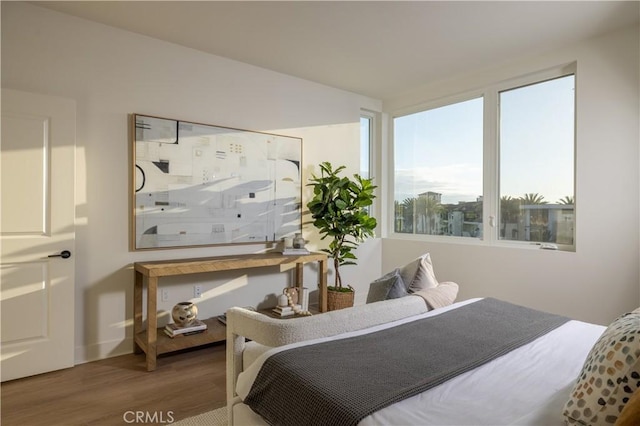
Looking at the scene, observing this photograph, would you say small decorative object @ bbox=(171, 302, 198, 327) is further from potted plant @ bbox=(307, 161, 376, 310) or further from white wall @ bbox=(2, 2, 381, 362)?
potted plant @ bbox=(307, 161, 376, 310)

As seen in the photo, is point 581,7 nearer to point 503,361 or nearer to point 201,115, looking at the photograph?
point 503,361

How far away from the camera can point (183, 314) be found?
300 centimetres

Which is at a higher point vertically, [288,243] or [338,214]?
[338,214]

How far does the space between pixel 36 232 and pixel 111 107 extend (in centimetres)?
112

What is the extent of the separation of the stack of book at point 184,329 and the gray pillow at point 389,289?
162 centimetres

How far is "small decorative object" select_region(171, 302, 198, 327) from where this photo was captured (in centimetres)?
300

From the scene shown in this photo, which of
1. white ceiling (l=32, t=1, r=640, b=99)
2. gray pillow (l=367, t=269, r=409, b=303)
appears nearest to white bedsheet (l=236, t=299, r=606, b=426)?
gray pillow (l=367, t=269, r=409, b=303)

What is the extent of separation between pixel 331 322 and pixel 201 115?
2499 millimetres

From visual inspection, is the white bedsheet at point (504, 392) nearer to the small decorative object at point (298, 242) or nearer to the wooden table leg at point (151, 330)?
the wooden table leg at point (151, 330)

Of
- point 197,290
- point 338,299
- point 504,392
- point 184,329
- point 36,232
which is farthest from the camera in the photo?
point 338,299

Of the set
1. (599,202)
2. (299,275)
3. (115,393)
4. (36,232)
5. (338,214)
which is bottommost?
(115,393)

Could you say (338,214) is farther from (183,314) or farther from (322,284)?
(183,314)

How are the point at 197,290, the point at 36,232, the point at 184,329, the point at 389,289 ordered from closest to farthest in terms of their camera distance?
the point at 389,289, the point at 36,232, the point at 184,329, the point at 197,290

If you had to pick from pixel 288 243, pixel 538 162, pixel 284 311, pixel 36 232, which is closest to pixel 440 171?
pixel 538 162
